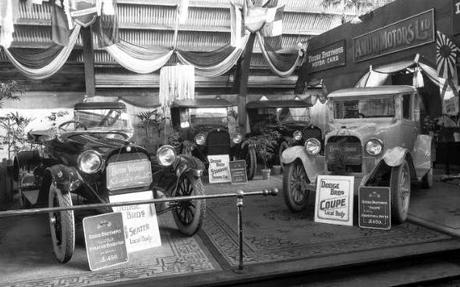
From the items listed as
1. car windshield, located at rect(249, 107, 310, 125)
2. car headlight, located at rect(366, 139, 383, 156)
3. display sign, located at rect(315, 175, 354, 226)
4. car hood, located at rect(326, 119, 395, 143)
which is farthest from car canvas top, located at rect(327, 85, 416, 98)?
car windshield, located at rect(249, 107, 310, 125)

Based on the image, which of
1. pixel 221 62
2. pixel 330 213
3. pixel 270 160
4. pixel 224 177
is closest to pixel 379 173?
pixel 330 213

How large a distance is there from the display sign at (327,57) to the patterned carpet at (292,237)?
718 centimetres

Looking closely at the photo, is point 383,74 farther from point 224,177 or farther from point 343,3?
point 224,177

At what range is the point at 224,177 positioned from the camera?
8.07 meters

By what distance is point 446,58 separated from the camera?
787 centimetres

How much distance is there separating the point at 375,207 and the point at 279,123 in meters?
5.99

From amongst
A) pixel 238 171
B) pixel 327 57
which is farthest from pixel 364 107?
pixel 327 57

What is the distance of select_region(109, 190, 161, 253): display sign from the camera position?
389 cm

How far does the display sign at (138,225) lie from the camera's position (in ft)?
12.8

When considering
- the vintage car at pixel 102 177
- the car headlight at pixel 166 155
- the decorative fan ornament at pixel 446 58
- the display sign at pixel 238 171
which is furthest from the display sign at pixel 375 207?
the decorative fan ornament at pixel 446 58

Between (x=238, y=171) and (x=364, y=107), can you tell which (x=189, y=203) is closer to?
(x=364, y=107)

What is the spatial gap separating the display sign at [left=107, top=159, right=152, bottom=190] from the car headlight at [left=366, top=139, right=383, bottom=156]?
2.67m

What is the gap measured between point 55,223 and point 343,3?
10282 mm

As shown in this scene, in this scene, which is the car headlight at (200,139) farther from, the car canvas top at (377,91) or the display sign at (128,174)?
the display sign at (128,174)
